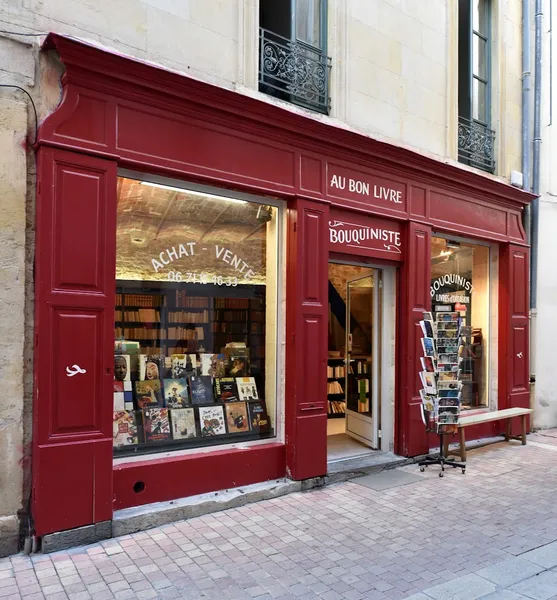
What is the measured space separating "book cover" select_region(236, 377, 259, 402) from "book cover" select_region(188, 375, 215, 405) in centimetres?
32

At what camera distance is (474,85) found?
8.56m

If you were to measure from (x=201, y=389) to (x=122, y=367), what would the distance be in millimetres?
908

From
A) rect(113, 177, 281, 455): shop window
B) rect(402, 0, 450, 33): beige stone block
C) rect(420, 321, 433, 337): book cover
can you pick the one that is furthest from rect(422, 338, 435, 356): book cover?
rect(402, 0, 450, 33): beige stone block

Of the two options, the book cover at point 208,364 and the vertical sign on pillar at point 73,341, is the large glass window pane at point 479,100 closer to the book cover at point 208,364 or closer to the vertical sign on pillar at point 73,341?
the book cover at point 208,364

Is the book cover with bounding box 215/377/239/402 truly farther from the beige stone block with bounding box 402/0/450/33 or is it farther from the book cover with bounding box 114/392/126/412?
the beige stone block with bounding box 402/0/450/33

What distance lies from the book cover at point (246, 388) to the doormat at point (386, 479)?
1554mm

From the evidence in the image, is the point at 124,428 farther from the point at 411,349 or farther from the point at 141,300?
the point at 411,349

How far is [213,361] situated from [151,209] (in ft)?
5.73

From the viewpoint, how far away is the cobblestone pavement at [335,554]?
3.68 m

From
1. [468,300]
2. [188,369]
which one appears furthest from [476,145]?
[188,369]

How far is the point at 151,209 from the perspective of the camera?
5.32 metres

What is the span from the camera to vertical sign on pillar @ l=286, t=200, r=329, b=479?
19.0 ft

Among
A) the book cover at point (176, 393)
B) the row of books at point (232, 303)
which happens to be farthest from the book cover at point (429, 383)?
the book cover at point (176, 393)

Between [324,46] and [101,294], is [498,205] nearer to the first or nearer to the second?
[324,46]
